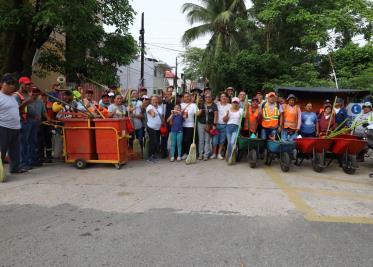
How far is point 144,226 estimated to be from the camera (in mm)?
4551

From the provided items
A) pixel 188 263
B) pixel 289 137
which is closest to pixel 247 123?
pixel 289 137

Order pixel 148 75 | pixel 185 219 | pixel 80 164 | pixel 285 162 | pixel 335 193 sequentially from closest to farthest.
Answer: pixel 185 219 < pixel 335 193 < pixel 285 162 < pixel 80 164 < pixel 148 75

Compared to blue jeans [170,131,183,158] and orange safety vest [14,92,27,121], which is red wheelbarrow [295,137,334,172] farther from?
orange safety vest [14,92,27,121]

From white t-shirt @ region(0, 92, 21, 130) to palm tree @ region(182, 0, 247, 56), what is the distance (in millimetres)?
19231

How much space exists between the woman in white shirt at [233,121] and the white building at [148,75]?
31440mm

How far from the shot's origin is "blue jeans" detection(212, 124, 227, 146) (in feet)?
31.0

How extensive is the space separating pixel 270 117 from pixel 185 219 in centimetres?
459

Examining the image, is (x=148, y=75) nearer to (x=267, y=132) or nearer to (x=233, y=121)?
(x=233, y=121)

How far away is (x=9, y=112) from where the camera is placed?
→ 6977 mm

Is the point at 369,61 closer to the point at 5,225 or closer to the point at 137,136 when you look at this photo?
the point at 137,136

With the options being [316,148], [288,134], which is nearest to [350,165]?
[316,148]

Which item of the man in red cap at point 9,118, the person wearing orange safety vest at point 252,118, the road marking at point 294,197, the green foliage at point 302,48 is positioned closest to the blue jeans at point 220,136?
the person wearing orange safety vest at point 252,118

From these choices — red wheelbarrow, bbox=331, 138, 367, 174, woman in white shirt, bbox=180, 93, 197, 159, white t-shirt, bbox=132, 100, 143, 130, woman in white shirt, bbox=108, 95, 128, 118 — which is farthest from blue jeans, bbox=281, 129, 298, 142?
woman in white shirt, bbox=108, 95, 128, 118

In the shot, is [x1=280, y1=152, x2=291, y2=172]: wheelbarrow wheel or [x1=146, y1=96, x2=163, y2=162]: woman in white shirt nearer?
[x1=280, y1=152, x2=291, y2=172]: wheelbarrow wheel
